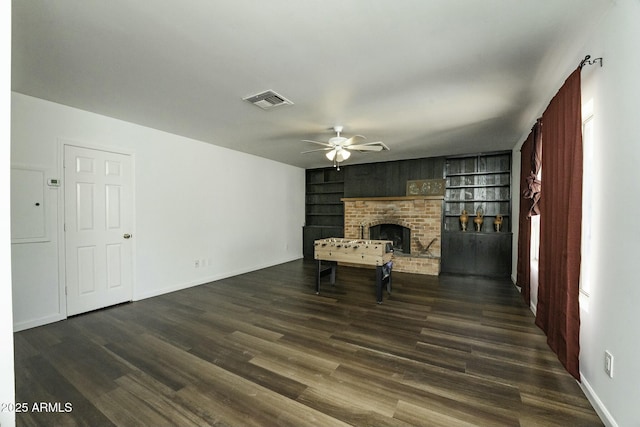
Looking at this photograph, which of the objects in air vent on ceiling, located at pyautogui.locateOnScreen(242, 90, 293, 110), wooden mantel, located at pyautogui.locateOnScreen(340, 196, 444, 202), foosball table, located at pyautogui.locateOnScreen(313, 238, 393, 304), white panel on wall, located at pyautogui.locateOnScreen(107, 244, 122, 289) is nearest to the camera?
air vent on ceiling, located at pyautogui.locateOnScreen(242, 90, 293, 110)

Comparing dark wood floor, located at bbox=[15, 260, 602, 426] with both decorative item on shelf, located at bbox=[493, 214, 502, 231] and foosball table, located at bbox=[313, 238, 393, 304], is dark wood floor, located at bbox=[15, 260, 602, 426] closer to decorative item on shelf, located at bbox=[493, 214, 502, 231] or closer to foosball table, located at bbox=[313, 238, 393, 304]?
foosball table, located at bbox=[313, 238, 393, 304]

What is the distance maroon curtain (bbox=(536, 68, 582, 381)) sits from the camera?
1881mm

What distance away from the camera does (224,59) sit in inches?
83.4

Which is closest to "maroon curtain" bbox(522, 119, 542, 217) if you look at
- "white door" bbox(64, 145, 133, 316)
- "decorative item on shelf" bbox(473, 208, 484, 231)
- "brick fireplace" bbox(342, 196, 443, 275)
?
"decorative item on shelf" bbox(473, 208, 484, 231)

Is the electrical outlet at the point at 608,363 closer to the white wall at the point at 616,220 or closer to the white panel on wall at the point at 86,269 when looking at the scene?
the white wall at the point at 616,220

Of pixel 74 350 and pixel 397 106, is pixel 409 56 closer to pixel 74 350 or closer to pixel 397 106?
pixel 397 106

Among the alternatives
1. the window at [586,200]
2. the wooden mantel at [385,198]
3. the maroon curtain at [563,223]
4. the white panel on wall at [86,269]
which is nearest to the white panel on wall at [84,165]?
the white panel on wall at [86,269]

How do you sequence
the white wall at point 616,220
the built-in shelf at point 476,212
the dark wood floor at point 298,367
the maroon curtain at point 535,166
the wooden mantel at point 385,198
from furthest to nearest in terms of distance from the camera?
the wooden mantel at point 385,198 → the built-in shelf at point 476,212 → the maroon curtain at point 535,166 → the dark wood floor at point 298,367 → the white wall at point 616,220

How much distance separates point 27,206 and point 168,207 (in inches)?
60.4

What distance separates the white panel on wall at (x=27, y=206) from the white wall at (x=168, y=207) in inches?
2.8

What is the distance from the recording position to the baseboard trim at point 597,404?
153 cm

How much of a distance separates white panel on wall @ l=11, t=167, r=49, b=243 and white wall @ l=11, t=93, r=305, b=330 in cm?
7

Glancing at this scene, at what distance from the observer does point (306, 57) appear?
2.08 metres

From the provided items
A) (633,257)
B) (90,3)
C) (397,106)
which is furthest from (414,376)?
(90,3)
